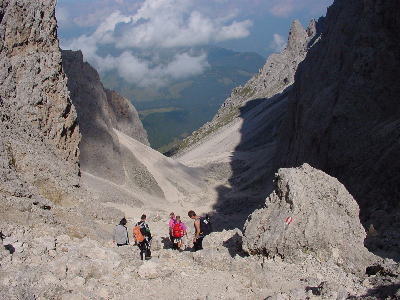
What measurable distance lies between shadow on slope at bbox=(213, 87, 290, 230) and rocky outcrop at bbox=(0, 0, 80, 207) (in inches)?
434

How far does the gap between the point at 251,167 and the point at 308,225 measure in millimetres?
52890

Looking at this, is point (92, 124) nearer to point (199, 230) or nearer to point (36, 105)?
point (36, 105)

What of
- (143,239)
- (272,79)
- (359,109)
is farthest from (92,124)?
(272,79)

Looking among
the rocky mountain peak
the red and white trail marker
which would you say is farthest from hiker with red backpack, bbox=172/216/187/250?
the rocky mountain peak

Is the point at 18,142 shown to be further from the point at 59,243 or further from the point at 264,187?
the point at 264,187

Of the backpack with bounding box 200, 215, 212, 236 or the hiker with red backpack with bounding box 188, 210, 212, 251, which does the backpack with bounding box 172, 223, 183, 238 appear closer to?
the hiker with red backpack with bounding box 188, 210, 212, 251

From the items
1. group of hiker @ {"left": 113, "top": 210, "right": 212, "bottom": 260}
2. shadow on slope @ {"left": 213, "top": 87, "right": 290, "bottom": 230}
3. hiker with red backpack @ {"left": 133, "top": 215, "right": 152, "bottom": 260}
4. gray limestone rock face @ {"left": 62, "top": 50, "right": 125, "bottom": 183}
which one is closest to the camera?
hiker with red backpack @ {"left": 133, "top": 215, "right": 152, "bottom": 260}

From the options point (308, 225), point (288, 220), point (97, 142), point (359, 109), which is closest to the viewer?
point (308, 225)

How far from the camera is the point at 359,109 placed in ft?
116

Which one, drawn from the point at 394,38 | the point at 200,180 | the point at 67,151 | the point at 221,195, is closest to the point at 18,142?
the point at 67,151

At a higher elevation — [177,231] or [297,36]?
[297,36]

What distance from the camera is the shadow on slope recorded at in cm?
4533

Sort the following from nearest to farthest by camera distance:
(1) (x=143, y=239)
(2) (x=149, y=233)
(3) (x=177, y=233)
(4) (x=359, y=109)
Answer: (1) (x=143, y=239) < (2) (x=149, y=233) < (3) (x=177, y=233) < (4) (x=359, y=109)

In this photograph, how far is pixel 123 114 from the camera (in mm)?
86375
